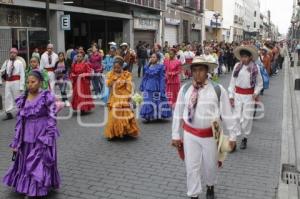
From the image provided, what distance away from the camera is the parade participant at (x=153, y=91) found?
10.5m

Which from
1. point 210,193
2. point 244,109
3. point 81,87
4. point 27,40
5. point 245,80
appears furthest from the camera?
point 27,40

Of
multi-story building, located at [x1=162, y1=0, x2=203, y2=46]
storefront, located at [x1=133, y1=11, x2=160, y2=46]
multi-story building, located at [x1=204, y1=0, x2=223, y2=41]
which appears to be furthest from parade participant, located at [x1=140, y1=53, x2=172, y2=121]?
multi-story building, located at [x1=204, y1=0, x2=223, y2=41]

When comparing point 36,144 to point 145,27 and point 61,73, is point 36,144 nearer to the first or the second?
point 61,73

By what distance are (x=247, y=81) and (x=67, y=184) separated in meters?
3.76

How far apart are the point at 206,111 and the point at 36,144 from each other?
2.01m

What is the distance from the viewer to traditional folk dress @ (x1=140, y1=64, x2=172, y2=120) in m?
10.6

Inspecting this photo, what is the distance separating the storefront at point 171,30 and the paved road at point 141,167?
103ft

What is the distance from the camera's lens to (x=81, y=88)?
12.0 meters

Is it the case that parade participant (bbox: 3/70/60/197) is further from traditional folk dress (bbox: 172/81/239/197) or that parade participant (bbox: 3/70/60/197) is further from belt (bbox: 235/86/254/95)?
belt (bbox: 235/86/254/95)

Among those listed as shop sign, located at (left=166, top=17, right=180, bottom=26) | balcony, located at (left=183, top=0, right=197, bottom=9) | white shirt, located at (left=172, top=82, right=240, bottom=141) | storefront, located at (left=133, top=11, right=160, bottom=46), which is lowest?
white shirt, located at (left=172, top=82, right=240, bottom=141)

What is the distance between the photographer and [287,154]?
792 centimetres

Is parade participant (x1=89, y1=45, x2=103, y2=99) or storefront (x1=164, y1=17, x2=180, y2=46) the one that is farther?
storefront (x1=164, y1=17, x2=180, y2=46)

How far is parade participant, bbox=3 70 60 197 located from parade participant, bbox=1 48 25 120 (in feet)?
19.7

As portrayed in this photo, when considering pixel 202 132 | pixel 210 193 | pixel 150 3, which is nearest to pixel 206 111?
pixel 202 132
